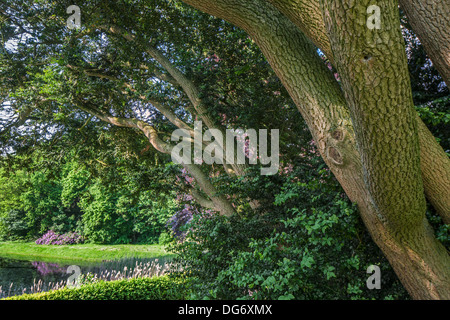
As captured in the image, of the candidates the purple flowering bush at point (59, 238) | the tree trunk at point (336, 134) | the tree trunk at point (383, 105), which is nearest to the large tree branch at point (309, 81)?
the tree trunk at point (336, 134)

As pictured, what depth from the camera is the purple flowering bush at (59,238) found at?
25.1 metres

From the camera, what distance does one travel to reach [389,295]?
2.64m

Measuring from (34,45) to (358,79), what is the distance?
22.2ft

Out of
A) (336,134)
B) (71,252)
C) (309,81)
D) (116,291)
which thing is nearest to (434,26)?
(309,81)

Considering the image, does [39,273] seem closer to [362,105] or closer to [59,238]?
[59,238]

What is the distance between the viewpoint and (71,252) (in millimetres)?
22141

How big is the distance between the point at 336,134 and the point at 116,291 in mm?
6967

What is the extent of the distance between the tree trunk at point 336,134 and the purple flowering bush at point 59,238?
91.0ft

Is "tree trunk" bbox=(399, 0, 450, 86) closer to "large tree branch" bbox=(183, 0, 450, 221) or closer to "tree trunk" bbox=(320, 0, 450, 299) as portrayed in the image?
"large tree branch" bbox=(183, 0, 450, 221)

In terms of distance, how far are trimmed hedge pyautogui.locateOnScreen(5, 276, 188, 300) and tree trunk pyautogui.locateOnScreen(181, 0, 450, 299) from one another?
4.91m

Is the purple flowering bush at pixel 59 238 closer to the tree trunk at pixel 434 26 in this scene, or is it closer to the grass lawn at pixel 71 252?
the grass lawn at pixel 71 252

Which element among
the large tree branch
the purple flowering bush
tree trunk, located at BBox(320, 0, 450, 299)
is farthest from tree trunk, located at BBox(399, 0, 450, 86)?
the purple flowering bush

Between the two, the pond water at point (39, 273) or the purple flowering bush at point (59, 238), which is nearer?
the pond water at point (39, 273)
